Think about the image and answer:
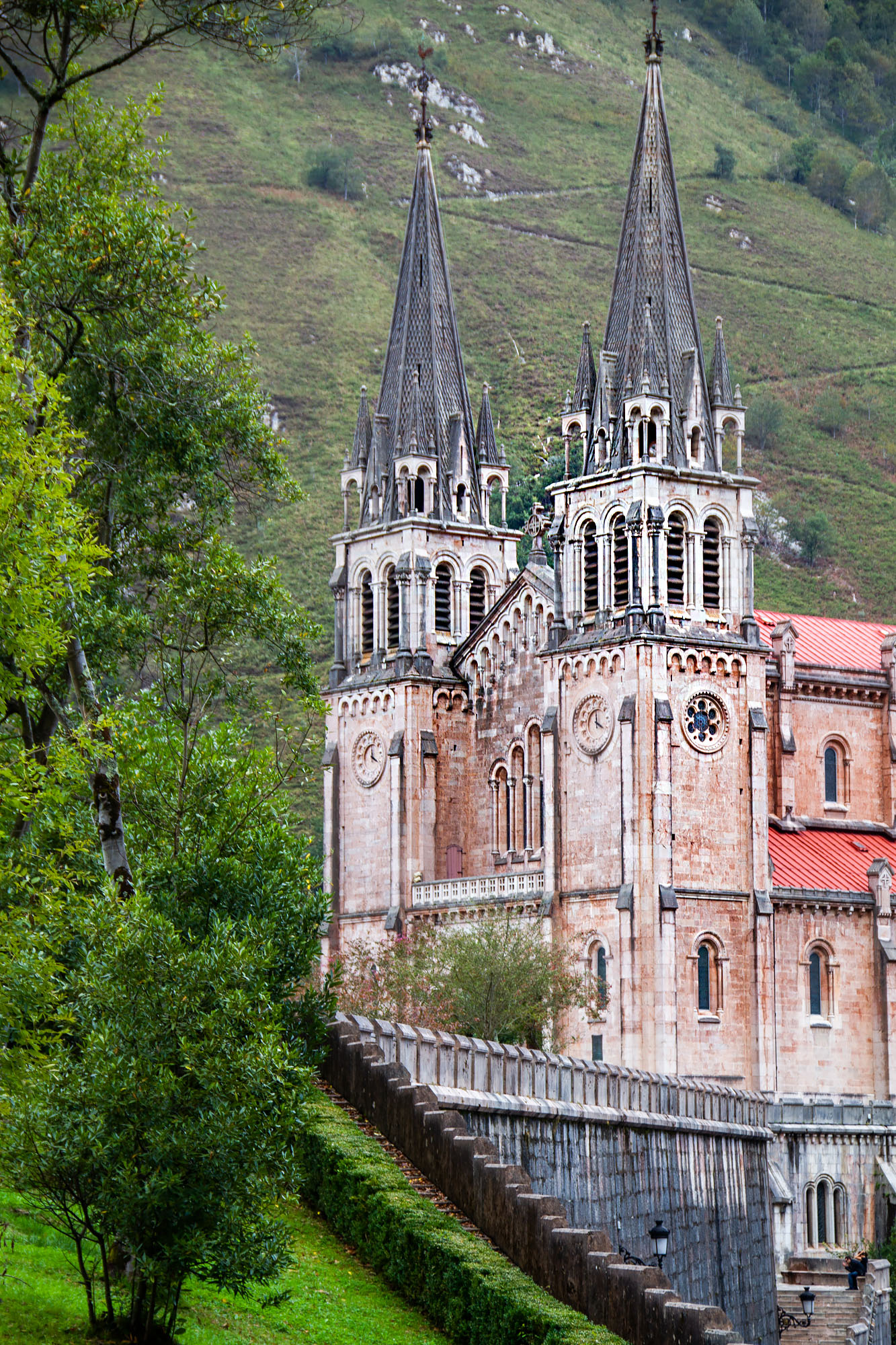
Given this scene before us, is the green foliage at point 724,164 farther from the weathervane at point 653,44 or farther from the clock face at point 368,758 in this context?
the clock face at point 368,758

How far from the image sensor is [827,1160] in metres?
65.1

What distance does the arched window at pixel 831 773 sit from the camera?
75938mm

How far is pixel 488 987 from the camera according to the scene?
63.6 metres

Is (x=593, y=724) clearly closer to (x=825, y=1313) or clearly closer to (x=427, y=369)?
(x=427, y=369)

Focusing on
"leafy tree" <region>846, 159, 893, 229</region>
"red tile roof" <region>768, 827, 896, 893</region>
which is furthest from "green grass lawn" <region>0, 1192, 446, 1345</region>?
"leafy tree" <region>846, 159, 893, 229</region>

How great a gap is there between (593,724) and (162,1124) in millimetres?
41993

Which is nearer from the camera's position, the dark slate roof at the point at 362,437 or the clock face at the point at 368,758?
the clock face at the point at 368,758

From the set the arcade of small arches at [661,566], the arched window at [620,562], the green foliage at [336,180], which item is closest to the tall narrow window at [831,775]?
the arcade of small arches at [661,566]

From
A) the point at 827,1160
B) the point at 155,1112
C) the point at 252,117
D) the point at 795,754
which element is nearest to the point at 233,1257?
the point at 155,1112

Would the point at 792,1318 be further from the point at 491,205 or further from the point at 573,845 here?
the point at 491,205

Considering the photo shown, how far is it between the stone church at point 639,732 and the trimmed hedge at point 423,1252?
29.5 m

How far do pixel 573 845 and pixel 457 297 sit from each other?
290 ft

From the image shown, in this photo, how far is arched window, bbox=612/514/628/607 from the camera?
69000 millimetres

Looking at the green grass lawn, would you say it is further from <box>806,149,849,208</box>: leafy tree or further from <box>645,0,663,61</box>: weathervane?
<box>806,149,849,208</box>: leafy tree
